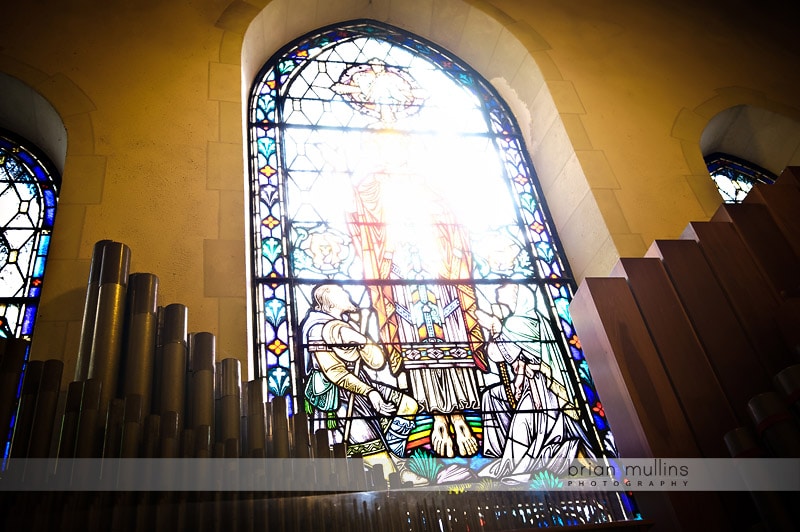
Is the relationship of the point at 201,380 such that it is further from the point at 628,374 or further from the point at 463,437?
the point at 628,374

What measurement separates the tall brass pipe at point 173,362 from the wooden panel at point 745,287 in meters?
2.55

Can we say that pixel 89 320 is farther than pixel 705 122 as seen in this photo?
No

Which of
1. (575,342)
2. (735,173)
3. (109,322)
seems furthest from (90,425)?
(735,173)

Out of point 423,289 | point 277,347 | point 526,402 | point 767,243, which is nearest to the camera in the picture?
point 767,243

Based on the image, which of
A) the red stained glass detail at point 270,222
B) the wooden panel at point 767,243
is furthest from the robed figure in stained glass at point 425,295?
the wooden panel at point 767,243

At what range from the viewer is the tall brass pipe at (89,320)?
9.45ft

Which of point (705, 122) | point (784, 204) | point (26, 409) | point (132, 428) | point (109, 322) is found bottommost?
point (132, 428)

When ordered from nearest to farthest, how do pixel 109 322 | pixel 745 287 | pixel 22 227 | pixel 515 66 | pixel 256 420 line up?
pixel 256 420 < pixel 109 322 < pixel 745 287 < pixel 22 227 < pixel 515 66

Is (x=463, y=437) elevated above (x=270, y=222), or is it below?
below

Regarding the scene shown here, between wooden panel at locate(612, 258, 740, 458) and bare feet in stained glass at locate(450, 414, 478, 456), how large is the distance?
41.7 inches

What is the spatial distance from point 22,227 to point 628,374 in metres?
3.56

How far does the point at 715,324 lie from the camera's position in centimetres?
347

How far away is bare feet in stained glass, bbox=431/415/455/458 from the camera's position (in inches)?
147

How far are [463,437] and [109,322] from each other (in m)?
1.86
